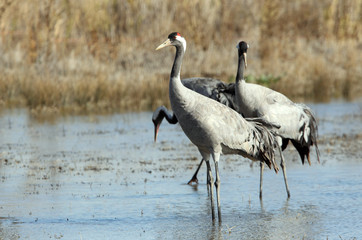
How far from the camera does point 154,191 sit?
895 cm

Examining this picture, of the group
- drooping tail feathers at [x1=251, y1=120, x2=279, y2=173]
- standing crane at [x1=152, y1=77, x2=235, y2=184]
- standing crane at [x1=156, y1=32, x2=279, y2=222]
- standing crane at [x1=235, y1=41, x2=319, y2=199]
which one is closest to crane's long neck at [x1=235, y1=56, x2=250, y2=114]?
standing crane at [x1=235, y1=41, x2=319, y2=199]

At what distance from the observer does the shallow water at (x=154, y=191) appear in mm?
7117

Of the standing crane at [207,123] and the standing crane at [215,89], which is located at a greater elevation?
the standing crane at [215,89]

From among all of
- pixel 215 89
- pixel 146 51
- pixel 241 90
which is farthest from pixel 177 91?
pixel 146 51

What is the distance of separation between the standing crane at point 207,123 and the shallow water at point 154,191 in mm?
660

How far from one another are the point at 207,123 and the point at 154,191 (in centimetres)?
192

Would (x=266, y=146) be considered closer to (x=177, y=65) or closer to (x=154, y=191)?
(x=177, y=65)

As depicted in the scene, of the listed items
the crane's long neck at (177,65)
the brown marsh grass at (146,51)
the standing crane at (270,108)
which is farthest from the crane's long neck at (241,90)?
the brown marsh grass at (146,51)

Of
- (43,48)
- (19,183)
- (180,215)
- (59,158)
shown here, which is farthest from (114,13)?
(180,215)

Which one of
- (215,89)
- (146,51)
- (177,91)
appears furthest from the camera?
(146,51)

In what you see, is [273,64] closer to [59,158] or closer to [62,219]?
[59,158]

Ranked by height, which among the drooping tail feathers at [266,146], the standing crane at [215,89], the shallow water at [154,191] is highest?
the standing crane at [215,89]

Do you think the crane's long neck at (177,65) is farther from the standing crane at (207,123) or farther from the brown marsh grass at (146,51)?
the brown marsh grass at (146,51)

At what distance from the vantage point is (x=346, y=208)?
784 cm
